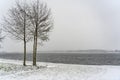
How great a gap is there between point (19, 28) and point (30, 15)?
82.6 inches

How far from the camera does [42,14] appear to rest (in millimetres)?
22797

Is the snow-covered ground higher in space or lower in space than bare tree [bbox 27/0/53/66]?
lower

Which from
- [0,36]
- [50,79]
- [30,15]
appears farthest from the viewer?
[0,36]

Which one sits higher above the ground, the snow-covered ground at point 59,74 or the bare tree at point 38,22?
the bare tree at point 38,22

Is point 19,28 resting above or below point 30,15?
below

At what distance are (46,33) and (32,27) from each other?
6.28 ft

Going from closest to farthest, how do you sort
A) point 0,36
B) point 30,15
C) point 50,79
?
point 50,79, point 30,15, point 0,36

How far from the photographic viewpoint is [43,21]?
75.0 ft

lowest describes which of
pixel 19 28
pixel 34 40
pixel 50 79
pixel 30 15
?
pixel 50 79

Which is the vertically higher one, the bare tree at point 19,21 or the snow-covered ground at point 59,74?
the bare tree at point 19,21

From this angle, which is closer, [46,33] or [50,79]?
[50,79]

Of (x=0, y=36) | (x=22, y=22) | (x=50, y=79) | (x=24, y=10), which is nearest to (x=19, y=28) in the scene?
(x=22, y=22)

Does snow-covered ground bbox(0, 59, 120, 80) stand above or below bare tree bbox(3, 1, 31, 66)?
below

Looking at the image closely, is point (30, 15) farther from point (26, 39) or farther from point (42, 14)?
point (26, 39)
